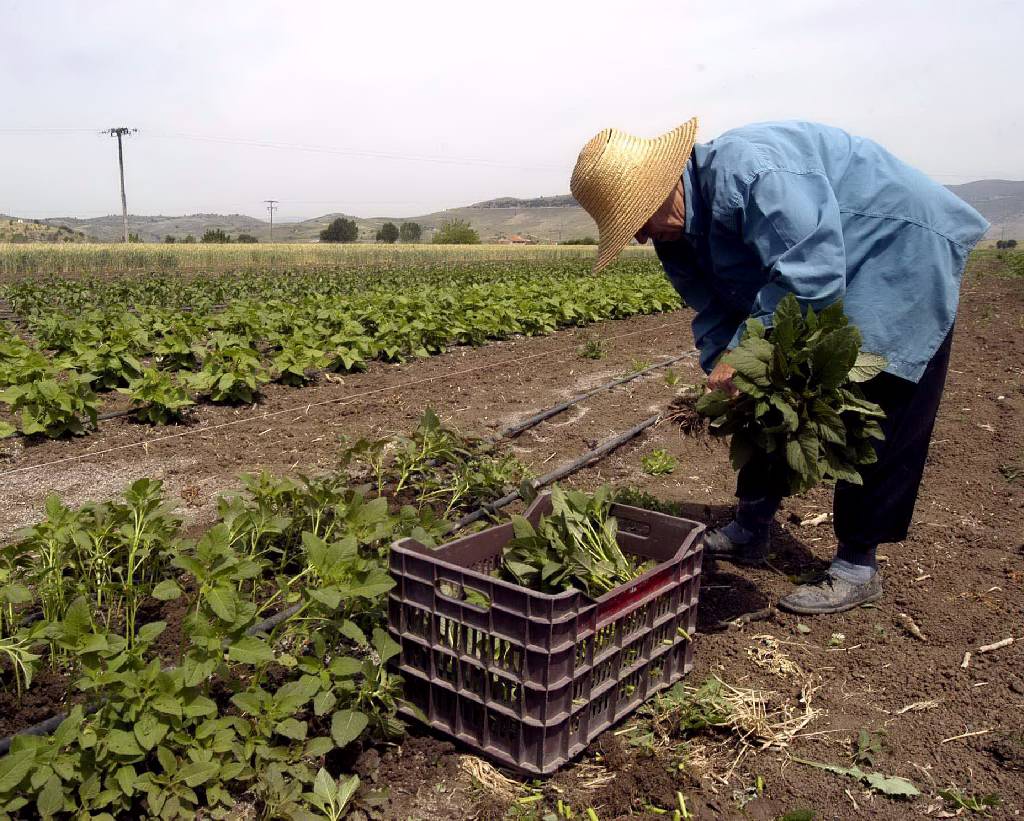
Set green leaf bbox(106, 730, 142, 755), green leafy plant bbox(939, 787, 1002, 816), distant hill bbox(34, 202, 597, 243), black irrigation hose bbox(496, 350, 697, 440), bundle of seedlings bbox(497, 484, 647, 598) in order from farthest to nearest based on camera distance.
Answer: distant hill bbox(34, 202, 597, 243) < black irrigation hose bbox(496, 350, 697, 440) < bundle of seedlings bbox(497, 484, 647, 598) < green leafy plant bbox(939, 787, 1002, 816) < green leaf bbox(106, 730, 142, 755)

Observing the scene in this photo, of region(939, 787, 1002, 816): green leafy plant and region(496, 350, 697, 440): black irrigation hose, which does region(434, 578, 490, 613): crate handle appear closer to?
region(939, 787, 1002, 816): green leafy plant

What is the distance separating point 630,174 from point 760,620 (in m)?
1.72

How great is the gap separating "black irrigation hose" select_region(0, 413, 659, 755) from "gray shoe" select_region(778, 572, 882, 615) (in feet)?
3.67

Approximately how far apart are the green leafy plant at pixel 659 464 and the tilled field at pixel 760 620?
103 millimetres

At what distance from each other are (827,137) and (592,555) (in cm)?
168

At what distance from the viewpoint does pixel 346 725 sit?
2.05 m

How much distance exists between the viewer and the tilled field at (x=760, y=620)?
2.18 meters

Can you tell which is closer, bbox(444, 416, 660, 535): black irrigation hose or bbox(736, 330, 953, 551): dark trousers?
bbox(736, 330, 953, 551): dark trousers

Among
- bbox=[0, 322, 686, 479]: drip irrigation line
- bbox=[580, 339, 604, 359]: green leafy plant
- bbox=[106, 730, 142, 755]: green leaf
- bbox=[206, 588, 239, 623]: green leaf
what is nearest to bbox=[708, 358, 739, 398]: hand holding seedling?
bbox=[206, 588, 239, 623]: green leaf

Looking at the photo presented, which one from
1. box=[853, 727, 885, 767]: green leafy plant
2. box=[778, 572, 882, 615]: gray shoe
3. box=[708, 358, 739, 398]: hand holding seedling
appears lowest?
box=[853, 727, 885, 767]: green leafy plant

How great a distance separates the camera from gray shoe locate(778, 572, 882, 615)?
10.4ft

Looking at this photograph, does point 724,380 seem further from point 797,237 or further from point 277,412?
point 277,412

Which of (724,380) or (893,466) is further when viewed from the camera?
(893,466)

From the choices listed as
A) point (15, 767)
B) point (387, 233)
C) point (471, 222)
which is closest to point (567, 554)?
point (15, 767)
